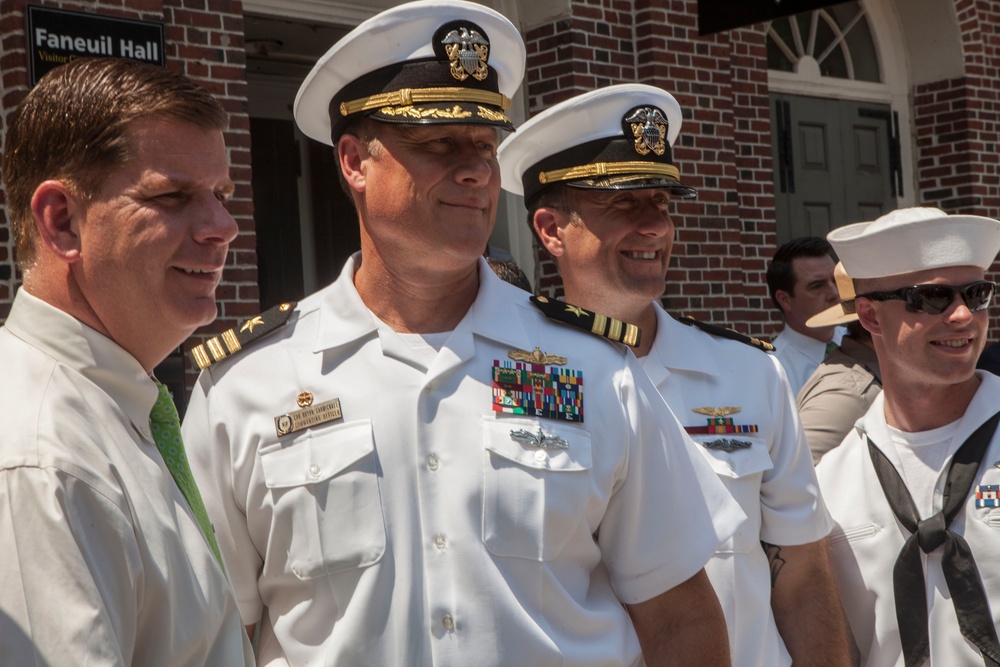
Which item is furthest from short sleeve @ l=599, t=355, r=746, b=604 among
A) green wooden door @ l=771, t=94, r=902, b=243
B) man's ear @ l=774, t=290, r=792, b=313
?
green wooden door @ l=771, t=94, r=902, b=243

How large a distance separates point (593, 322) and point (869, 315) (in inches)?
52.3

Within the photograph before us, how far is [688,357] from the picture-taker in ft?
10.9

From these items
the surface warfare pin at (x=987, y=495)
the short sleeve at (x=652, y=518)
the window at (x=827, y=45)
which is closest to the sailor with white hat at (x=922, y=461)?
the surface warfare pin at (x=987, y=495)

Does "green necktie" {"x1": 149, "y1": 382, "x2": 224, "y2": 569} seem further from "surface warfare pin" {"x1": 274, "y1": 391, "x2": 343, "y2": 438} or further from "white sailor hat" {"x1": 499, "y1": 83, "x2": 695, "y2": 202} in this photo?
"white sailor hat" {"x1": 499, "y1": 83, "x2": 695, "y2": 202}

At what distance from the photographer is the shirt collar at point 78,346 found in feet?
5.52

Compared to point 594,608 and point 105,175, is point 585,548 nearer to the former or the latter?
point 594,608

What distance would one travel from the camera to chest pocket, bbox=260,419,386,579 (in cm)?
229

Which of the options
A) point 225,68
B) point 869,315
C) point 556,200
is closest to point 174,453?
point 556,200

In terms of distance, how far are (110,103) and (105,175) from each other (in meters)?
0.10

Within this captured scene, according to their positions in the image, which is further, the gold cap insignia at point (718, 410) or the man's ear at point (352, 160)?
the gold cap insignia at point (718, 410)

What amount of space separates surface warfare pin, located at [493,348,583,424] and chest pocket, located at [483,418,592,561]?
31mm

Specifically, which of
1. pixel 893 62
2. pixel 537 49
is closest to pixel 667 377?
pixel 537 49

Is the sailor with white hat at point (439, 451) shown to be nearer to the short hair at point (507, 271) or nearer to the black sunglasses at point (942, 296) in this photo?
the black sunglasses at point (942, 296)

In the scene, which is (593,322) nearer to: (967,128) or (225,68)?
(225,68)
